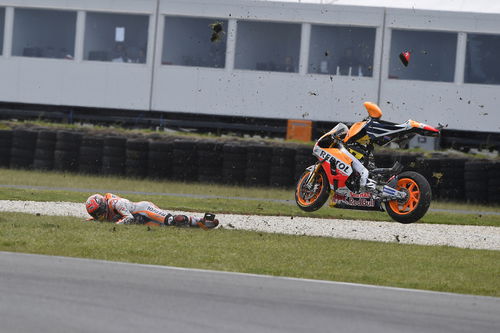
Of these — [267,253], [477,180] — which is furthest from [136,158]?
[267,253]

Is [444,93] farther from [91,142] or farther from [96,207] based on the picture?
[96,207]

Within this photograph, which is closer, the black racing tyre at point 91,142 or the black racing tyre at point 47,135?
the black racing tyre at point 91,142

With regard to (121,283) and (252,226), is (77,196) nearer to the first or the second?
(252,226)

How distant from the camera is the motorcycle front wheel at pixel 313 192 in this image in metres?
12.5

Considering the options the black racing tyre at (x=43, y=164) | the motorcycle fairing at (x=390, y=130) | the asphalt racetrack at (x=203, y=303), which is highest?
the motorcycle fairing at (x=390, y=130)

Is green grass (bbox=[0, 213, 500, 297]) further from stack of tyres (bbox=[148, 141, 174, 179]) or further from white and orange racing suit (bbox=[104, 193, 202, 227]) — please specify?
stack of tyres (bbox=[148, 141, 174, 179])

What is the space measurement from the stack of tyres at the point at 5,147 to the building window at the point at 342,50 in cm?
810

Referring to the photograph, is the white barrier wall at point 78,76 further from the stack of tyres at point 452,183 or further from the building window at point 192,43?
the stack of tyres at point 452,183

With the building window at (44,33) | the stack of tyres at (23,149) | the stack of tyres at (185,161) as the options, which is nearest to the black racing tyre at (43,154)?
the stack of tyres at (23,149)

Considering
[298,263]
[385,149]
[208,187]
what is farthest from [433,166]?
[298,263]

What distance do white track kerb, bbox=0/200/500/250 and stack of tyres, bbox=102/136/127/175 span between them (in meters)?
6.06

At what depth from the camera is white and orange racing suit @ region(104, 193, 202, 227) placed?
11.9m

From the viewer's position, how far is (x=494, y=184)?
19359 millimetres

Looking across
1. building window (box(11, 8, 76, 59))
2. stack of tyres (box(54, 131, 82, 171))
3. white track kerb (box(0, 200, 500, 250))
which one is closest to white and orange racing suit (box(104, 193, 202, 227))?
white track kerb (box(0, 200, 500, 250))
